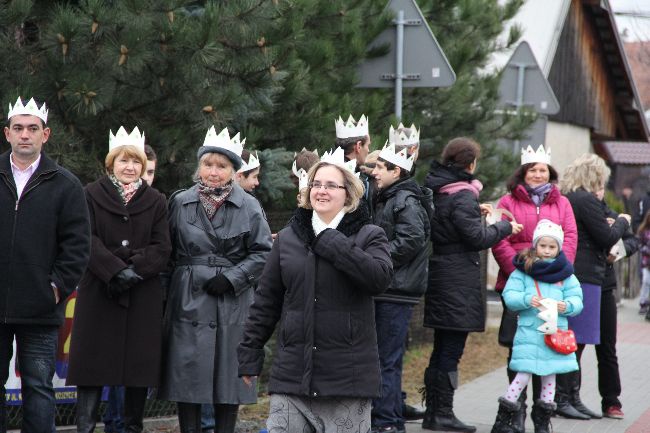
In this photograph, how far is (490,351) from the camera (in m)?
13.2

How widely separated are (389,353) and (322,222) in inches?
96.1

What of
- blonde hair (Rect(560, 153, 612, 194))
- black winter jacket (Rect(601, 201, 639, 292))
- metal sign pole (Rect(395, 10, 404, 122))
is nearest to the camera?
blonde hair (Rect(560, 153, 612, 194))

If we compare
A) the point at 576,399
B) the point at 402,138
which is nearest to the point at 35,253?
the point at 402,138

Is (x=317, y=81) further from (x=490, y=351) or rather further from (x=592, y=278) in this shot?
(x=490, y=351)

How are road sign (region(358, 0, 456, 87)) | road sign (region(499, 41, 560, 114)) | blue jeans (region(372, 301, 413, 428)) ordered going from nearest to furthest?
blue jeans (region(372, 301, 413, 428)) → road sign (region(358, 0, 456, 87)) → road sign (region(499, 41, 560, 114))

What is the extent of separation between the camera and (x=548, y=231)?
8.16 meters

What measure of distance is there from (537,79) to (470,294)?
5.36 metres

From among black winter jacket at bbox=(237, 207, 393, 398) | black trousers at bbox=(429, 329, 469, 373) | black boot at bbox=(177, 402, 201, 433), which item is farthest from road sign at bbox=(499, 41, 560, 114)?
black winter jacket at bbox=(237, 207, 393, 398)

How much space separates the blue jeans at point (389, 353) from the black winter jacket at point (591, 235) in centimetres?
187

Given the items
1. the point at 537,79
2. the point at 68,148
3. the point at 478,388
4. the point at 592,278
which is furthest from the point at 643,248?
the point at 68,148

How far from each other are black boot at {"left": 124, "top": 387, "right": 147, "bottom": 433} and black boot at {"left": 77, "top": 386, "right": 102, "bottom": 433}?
215 millimetres

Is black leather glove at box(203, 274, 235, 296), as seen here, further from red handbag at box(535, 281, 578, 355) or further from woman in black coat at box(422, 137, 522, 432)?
red handbag at box(535, 281, 578, 355)

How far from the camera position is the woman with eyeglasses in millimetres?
5641

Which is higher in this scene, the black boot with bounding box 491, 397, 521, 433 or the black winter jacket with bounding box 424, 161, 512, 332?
the black winter jacket with bounding box 424, 161, 512, 332
